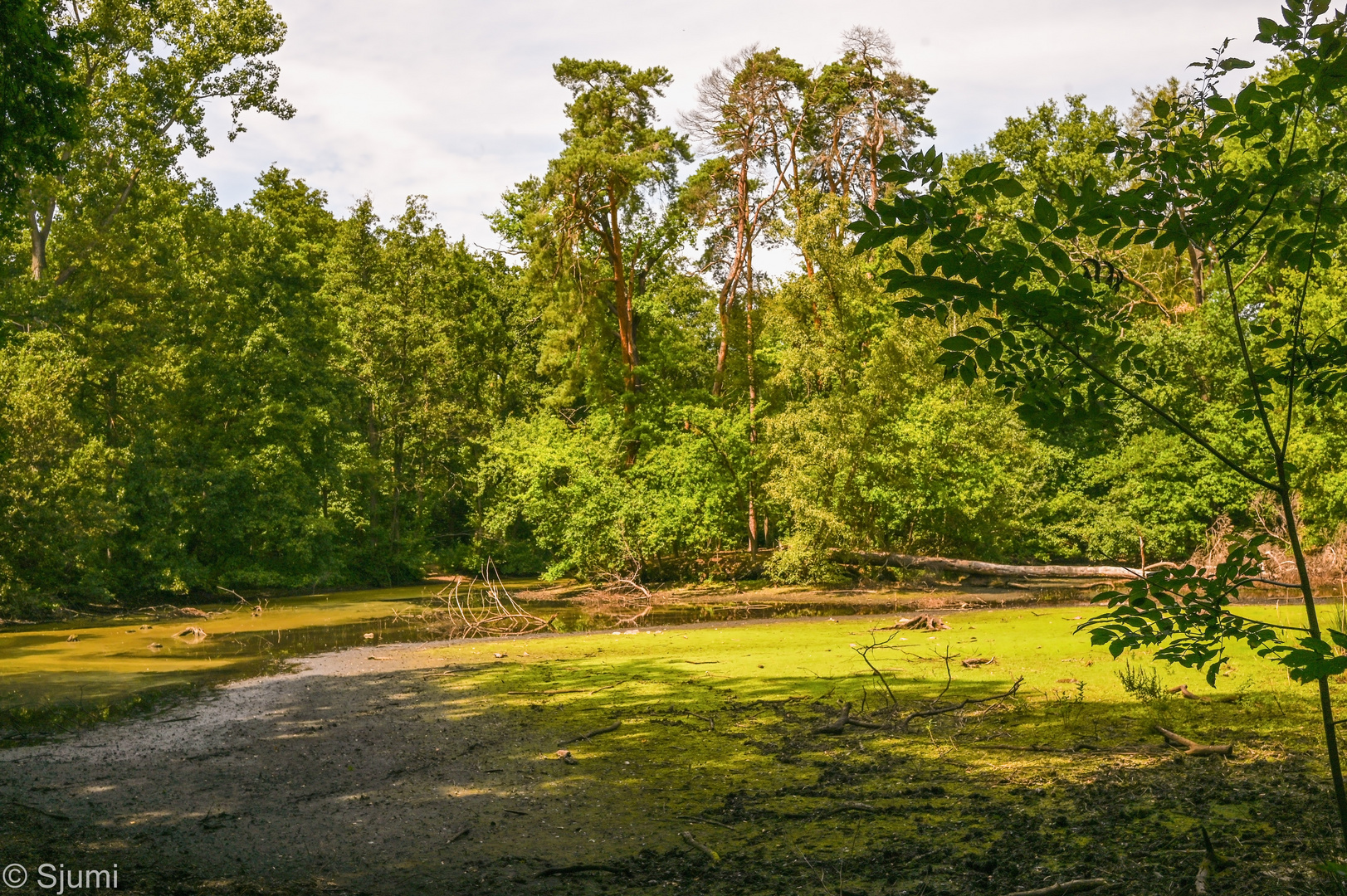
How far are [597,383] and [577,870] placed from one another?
910 inches

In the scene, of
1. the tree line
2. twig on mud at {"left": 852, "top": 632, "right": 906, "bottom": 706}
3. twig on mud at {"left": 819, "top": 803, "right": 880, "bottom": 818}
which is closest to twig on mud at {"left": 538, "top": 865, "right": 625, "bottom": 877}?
twig on mud at {"left": 819, "top": 803, "right": 880, "bottom": 818}

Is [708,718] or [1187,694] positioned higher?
[1187,694]

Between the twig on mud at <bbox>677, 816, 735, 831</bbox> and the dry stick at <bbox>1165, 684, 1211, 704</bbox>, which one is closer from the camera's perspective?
the twig on mud at <bbox>677, 816, 735, 831</bbox>

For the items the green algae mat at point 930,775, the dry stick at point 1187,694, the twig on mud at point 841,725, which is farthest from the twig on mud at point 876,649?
the dry stick at point 1187,694

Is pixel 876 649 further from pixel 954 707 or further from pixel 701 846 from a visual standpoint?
pixel 701 846

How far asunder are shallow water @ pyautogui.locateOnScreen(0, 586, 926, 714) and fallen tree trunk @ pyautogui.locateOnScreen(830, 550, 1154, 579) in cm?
322

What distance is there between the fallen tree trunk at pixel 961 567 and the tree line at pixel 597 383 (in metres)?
0.47

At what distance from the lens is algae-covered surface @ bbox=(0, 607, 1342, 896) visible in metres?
4.41

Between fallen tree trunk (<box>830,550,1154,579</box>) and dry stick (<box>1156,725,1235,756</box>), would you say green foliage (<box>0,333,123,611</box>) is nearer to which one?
fallen tree trunk (<box>830,550,1154,579</box>)

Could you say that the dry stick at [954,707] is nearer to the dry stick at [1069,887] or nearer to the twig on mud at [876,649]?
the twig on mud at [876,649]

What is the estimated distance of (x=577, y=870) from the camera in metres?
4.60

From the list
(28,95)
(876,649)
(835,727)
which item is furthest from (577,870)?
(28,95)

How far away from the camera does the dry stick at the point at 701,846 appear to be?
466 cm

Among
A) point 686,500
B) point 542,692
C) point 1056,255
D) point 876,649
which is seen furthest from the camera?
point 686,500
